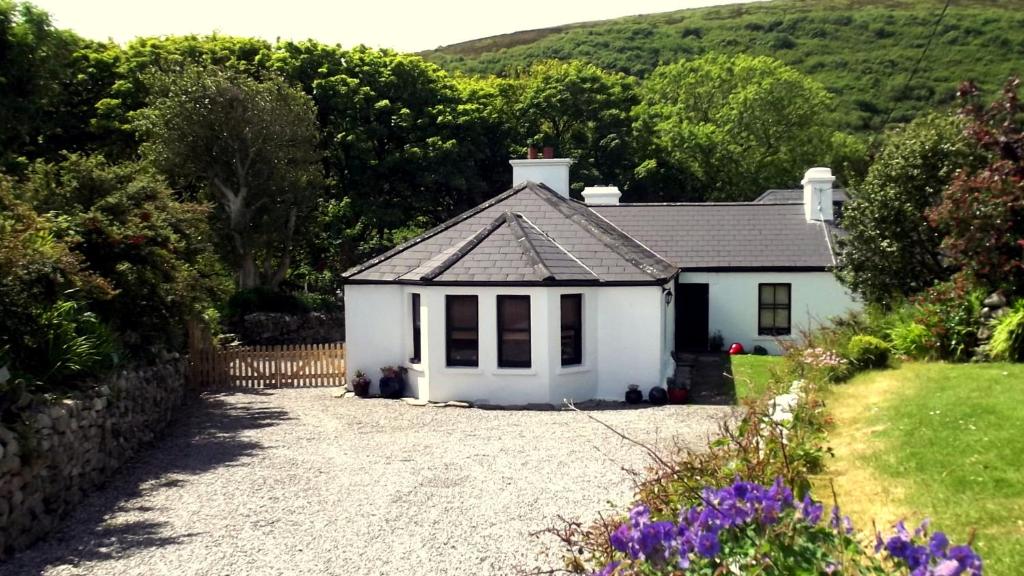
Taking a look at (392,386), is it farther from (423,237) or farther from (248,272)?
(248,272)

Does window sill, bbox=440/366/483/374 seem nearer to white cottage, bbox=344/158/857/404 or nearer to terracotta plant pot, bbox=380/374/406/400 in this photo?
white cottage, bbox=344/158/857/404

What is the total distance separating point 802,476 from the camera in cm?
782

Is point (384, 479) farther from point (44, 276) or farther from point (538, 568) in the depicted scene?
point (44, 276)

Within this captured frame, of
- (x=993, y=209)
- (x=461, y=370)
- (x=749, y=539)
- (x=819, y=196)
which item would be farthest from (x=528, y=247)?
Answer: (x=749, y=539)

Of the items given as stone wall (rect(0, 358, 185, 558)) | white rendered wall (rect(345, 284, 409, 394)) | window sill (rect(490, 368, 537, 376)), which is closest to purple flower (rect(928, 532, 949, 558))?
stone wall (rect(0, 358, 185, 558))

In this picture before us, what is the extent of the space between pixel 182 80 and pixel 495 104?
1764 cm

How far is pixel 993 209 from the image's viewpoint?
539 inches

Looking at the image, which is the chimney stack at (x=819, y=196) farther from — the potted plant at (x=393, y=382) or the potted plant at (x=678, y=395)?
the potted plant at (x=393, y=382)

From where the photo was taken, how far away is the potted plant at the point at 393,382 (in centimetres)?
1938

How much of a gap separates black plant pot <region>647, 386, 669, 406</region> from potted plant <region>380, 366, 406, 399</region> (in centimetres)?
558

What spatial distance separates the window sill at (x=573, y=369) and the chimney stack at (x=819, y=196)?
12.5m

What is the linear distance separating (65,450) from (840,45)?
375ft

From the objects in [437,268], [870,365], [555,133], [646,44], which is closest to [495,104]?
[555,133]

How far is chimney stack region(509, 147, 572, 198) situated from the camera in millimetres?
24625
